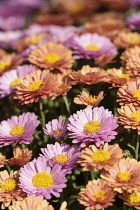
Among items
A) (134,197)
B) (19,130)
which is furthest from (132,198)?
(19,130)

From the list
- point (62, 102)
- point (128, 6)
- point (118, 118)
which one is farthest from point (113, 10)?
point (118, 118)

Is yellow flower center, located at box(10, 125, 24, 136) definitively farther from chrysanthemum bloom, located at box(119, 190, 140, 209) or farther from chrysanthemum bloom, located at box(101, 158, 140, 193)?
chrysanthemum bloom, located at box(119, 190, 140, 209)

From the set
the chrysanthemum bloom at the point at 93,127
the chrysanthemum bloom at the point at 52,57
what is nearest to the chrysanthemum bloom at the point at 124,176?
the chrysanthemum bloom at the point at 93,127

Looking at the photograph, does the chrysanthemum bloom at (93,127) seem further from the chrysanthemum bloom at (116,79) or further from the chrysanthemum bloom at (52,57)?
the chrysanthemum bloom at (52,57)

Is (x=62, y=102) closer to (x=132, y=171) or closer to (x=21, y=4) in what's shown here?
(x=132, y=171)

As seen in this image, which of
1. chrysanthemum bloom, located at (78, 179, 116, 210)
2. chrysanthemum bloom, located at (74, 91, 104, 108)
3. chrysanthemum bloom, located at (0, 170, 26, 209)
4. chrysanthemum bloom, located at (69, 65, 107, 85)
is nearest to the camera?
chrysanthemum bloom, located at (78, 179, 116, 210)

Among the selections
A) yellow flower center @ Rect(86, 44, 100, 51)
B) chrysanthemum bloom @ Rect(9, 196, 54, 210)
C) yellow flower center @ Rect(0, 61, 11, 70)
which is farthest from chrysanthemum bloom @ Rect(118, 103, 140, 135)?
yellow flower center @ Rect(0, 61, 11, 70)

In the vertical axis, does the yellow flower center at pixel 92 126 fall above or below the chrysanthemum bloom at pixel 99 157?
above
